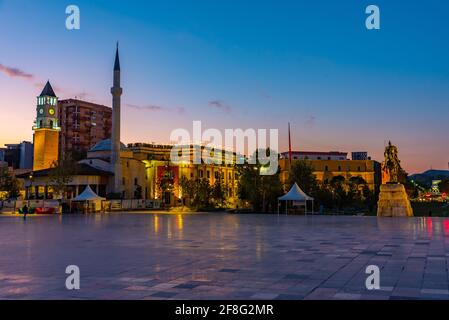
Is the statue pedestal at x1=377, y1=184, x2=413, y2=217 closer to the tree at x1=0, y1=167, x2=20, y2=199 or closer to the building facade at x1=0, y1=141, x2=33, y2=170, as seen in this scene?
the tree at x1=0, y1=167, x2=20, y2=199

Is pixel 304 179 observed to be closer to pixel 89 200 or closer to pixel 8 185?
pixel 89 200

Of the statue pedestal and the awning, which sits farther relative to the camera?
the awning

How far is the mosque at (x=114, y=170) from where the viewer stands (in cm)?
6581

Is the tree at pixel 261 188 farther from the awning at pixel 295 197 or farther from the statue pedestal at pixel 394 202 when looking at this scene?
the statue pedestal at pixel 394 202

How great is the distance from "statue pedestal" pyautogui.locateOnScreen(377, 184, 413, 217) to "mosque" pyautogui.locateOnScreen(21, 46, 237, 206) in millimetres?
29434

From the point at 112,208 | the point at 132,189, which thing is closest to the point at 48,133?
the point at 132,189

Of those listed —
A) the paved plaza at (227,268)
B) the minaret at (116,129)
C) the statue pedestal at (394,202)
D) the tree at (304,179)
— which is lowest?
the paved plaza at (227,268)

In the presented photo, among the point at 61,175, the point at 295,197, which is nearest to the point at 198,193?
the point at 61,175

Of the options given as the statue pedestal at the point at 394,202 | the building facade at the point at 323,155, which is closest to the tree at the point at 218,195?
the statue pedestal at the point at 394,202

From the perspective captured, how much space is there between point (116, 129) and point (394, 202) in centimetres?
4263

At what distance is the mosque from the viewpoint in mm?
65812

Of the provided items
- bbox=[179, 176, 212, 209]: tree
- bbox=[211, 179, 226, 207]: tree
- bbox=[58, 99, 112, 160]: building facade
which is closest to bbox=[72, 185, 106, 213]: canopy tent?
bbox=[179, 176, 212, 209]: tree
